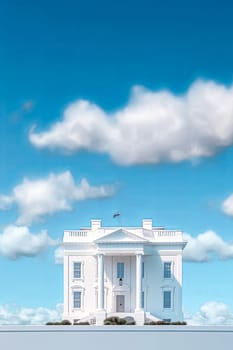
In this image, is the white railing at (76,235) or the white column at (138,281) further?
the white column at (138,281)

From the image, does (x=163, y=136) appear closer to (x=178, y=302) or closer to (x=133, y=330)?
(x=178, y=302)

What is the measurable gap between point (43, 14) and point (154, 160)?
87.3 inches

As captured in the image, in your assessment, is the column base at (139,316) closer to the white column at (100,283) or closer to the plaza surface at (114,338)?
the white column at (100,283)

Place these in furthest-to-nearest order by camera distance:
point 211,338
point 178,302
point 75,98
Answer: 1. point 178,302
2. point 75,98
3. point 211,338

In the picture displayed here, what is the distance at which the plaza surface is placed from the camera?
4098mm

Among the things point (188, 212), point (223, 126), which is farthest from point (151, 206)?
point (223, 126)

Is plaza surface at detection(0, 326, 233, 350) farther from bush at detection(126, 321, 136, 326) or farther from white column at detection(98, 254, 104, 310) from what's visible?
white column at detection(98, 254, 104, 310)

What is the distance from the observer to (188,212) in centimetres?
862

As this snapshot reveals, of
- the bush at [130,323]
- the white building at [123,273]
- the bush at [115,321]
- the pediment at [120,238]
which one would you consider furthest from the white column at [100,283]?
the bush at [130,323]

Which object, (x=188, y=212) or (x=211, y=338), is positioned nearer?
(x=211, y=338)

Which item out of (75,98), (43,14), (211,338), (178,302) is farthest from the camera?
(178,302)

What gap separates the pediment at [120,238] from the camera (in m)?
9.75

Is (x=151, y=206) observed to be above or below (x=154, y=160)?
below

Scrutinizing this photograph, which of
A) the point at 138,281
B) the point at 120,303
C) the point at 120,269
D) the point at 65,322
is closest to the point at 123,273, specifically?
the point at 120,269
